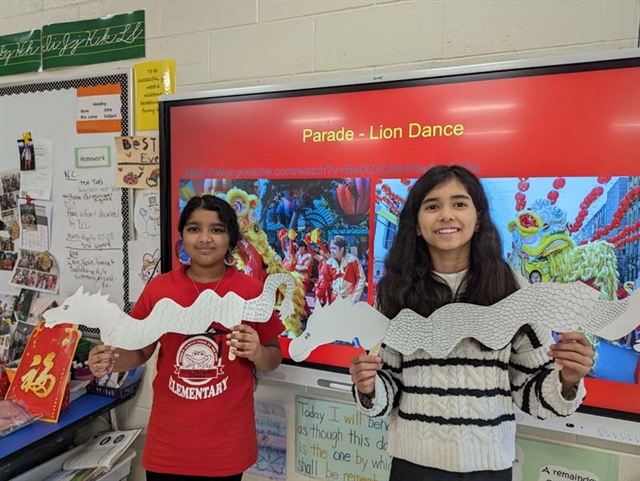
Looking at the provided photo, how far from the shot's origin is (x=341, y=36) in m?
1.44

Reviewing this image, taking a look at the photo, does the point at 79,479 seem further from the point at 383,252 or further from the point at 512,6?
the point at 512,6

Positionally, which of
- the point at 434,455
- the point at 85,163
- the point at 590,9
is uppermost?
the point at 590,9

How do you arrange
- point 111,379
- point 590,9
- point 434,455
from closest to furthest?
point 434,455, point 590,9, point 111,379

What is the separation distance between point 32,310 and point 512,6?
2.04 m

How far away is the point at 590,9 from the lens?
3.91 ft

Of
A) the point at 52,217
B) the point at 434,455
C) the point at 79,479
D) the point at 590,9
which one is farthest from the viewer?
the point at 52,217

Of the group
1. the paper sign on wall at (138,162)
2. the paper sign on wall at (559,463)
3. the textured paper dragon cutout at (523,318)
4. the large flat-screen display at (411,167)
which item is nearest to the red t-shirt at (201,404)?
the large flat-screen display at (411,167)

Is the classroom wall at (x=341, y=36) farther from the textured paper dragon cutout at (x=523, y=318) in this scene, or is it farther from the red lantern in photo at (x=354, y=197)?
the textured paper dragon cutout at (x=523, y=318)

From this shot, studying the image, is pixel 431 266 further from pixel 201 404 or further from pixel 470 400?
pixel 201 404

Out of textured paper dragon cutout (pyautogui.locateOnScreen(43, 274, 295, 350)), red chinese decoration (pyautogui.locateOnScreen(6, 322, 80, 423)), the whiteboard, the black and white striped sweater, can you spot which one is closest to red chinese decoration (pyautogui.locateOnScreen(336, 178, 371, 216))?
textured paper dragon cutout (pyautogui.locateOnScreen(43, 274, 295, 350))

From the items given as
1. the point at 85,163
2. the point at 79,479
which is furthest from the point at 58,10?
the point at 79,479

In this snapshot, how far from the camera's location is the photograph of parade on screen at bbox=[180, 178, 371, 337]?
4.57 ft

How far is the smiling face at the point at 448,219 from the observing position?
0.97 metres

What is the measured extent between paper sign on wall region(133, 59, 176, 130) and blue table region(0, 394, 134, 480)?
39.6 inches
